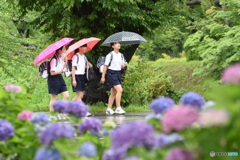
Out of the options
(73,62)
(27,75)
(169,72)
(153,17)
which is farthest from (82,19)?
(169,72)

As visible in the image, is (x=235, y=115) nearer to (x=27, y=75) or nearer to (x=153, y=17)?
(x=153, y=17)

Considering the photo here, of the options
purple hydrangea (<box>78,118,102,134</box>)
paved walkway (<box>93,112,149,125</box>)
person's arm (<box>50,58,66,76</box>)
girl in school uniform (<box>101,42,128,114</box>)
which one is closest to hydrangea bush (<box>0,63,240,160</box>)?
purple hydrangea (<box>78,118,102,134</box>)

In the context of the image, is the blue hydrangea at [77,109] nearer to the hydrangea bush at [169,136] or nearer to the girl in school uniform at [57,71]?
the hydrangea bush at [169,136]

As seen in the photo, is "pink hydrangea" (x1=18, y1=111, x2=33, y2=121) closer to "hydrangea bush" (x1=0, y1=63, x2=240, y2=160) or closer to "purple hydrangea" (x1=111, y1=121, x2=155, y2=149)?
"hydrangea bush" (x1=0, y1=63, x2=240, y2=160)

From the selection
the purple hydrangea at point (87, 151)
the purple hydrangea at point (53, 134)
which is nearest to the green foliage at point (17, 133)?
the purple hydrangea at point (53, 134)

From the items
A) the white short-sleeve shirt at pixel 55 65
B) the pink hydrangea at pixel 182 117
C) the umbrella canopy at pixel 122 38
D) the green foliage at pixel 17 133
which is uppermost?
the umbrella canopy at pixel 122 38

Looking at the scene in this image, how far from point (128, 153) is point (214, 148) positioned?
350mm

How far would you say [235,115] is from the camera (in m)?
1.81

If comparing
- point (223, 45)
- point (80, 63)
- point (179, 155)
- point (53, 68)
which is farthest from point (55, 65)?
point (223, 45)

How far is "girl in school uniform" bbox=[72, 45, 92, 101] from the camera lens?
35.9 ft

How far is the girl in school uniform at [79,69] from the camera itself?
10.9 m

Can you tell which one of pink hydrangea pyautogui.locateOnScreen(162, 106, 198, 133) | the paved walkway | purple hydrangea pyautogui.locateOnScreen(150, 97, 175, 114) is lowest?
the paved walkway

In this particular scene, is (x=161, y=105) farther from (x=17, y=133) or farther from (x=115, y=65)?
(x=115, y=65)

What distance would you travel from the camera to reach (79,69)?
11.1 metres
